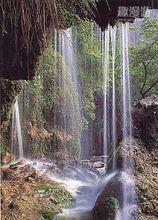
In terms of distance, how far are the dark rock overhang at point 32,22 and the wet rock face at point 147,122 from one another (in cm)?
325

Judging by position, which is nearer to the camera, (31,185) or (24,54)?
(24,54)

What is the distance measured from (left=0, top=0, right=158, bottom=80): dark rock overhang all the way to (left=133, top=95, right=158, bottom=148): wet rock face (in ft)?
10.6

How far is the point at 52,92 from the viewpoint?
14.9 metres

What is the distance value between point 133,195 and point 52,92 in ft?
25.8

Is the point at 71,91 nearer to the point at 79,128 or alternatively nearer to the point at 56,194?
the point at 79,128

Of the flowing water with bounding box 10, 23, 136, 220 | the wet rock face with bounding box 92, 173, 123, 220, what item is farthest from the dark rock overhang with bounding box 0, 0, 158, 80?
the wet rock face with bounding box 92, 173, 123, 220

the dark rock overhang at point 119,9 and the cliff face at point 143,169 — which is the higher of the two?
the dark rock overhang at point 119,9

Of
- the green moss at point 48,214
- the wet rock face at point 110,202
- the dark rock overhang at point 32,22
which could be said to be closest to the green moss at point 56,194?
the green moss at point 48,214

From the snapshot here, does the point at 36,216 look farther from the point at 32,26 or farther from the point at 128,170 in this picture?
the point at 32,26

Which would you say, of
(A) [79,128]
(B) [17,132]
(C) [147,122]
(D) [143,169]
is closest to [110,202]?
(D) [143,169]

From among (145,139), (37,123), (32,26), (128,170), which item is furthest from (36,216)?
(37,123)

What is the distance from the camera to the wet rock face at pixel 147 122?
29.9 ft

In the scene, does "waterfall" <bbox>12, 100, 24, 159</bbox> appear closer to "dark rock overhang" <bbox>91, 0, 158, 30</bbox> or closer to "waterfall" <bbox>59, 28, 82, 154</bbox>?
"waterfall" <bbox>59, 28, 82, 154</bbox>

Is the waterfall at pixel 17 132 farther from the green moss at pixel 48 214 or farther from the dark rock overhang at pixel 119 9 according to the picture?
the dark rock overhang at pixel 119 9
